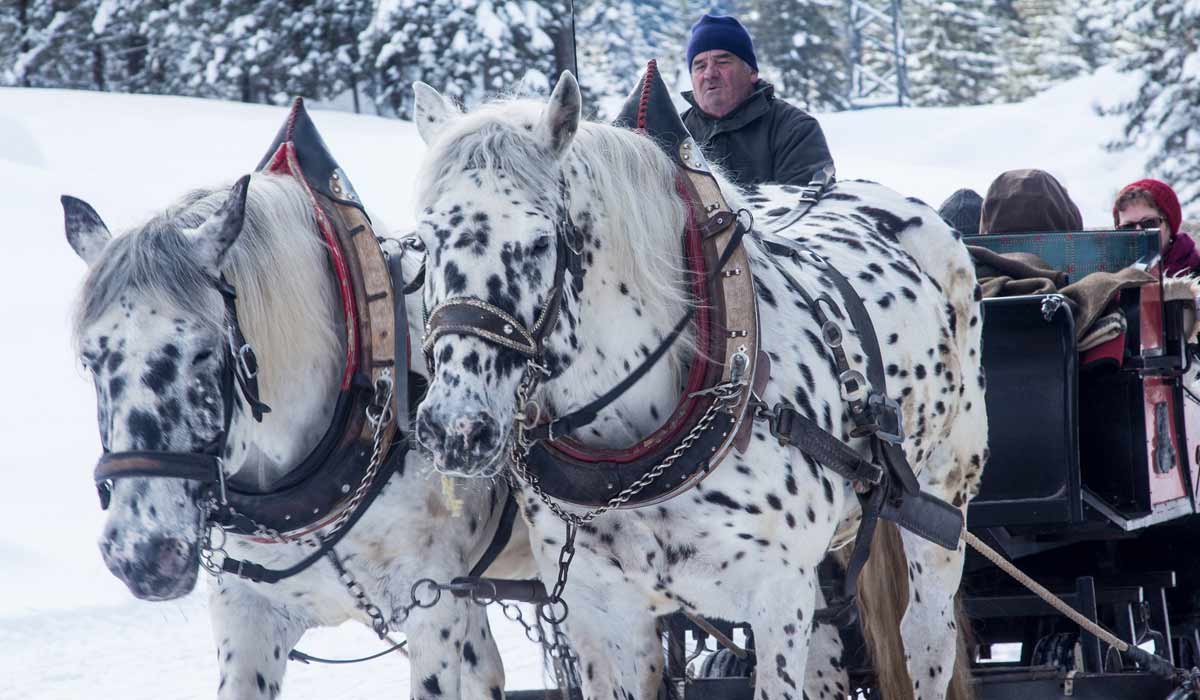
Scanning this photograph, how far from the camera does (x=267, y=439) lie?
2787mm

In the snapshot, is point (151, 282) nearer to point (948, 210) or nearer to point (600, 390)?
point (600, 390)

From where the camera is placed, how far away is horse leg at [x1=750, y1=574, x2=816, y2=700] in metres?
2.62

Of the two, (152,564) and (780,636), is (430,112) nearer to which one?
(152,564)

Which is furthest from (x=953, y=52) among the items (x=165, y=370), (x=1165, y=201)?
(x=165, y=370)

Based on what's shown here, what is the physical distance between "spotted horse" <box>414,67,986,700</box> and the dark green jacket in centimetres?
140

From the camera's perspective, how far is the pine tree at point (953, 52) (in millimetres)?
35062

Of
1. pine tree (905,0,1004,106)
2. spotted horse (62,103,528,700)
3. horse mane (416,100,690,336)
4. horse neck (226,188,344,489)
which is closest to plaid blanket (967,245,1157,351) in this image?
horse mane (416,100,690,336)

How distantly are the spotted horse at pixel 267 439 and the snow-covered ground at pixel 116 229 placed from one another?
277mm

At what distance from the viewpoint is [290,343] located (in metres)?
2.74

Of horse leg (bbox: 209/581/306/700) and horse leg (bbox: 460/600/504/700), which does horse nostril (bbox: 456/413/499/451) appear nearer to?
horse leg (bbox: 460/600/504/700)

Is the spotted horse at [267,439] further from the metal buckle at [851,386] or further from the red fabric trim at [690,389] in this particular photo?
the metal buckle at [851,386]

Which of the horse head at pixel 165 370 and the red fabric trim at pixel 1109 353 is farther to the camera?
the red fabric trim at pixel 1109 353

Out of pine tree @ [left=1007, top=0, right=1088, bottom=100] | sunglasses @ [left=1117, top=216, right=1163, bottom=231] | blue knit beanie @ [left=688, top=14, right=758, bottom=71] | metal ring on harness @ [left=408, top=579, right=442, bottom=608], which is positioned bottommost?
metal ring on harness @ [left=408, top=579, right=442, bottom=608]

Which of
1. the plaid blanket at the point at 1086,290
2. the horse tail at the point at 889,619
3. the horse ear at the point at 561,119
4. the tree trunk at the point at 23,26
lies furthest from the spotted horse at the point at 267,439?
the tree trunk at the point at 23,26
